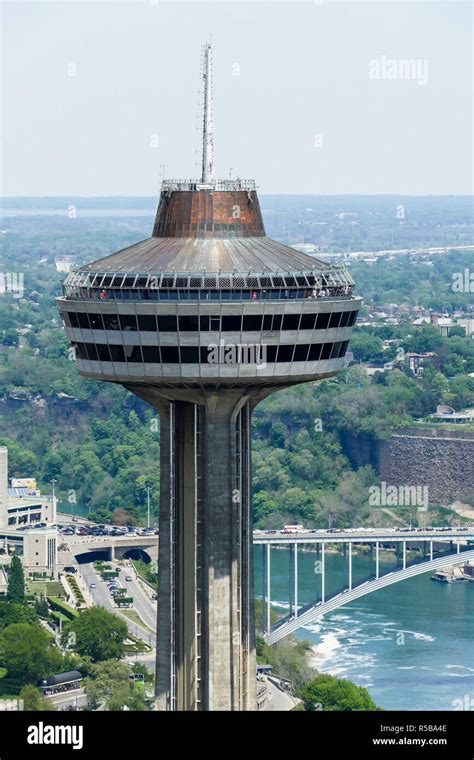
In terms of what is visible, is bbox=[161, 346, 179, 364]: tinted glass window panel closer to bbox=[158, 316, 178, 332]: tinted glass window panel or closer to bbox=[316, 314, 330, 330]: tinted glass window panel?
bbox=[158, 316, 178, 332]: tinted glass window panel

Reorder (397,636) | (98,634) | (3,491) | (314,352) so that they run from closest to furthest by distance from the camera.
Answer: (314,352), (98,634), (397,636), (3,491)

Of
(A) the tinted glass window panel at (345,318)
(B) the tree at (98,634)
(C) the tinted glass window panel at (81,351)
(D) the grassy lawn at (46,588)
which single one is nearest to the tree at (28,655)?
(B) the tree at (98,634)

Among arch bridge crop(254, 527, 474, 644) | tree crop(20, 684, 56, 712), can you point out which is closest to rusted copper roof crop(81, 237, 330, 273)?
tree crop(20, 684, 56, 712)

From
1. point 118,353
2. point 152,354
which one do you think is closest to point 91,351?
point 118,353

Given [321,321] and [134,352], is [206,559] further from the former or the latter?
[321,321]

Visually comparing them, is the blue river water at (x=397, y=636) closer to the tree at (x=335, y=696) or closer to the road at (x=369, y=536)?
the road at (x=369, y=536)

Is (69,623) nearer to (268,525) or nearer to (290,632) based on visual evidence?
(290,632)
